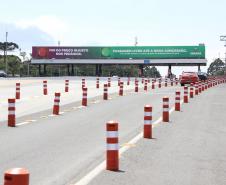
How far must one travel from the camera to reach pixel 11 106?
18.5m

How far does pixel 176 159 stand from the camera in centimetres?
1133

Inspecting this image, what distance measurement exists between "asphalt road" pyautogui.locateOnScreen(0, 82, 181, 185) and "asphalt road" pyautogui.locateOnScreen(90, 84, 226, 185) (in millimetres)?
632

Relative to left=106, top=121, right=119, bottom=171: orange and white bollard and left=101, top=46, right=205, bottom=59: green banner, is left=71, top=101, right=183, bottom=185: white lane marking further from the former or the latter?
left=101, top=46, right=205, bottom=59: green banner

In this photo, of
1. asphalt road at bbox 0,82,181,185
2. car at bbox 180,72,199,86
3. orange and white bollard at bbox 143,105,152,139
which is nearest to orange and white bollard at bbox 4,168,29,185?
asphalt road at bbox 0,82,181,185

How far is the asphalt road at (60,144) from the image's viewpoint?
9930mm

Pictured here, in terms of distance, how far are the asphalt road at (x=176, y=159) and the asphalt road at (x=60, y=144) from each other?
2.07 feet

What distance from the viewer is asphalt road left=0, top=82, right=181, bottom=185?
9.93m

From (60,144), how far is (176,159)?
10.7 feet

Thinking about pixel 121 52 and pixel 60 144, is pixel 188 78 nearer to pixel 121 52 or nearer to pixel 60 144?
pixel 60 144

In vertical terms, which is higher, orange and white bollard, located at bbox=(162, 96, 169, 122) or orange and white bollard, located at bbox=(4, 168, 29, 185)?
orange and white bollard, located at bbox=(4, 168, 29, 185)

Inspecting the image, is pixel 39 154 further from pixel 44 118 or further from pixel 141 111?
pixel 141 111

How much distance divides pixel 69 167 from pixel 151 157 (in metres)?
1.91

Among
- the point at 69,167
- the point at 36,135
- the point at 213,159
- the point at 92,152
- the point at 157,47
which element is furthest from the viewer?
the point at 157,47

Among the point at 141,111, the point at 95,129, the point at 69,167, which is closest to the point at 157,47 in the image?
the point at 141,111
